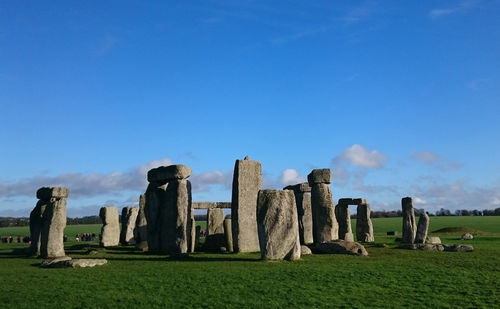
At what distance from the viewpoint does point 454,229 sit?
33.0 m

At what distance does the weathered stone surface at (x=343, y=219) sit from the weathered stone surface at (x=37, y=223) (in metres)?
13.6

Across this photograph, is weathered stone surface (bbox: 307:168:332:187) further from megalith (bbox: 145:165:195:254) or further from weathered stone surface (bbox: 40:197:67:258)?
weathered stone surface (bbox: 40:197:67:258)

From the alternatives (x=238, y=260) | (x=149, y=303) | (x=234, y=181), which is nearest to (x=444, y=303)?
(x=149, y=303)

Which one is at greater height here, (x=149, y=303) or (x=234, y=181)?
(x=234, y=181)

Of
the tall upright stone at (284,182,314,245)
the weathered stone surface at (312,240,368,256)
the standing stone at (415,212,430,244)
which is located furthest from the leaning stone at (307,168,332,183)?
the standing stone at (415,212,430,244)

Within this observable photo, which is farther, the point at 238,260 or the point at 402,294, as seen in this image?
the point at 238,260

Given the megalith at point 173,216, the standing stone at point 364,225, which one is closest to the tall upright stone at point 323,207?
the megalith at point 173,216

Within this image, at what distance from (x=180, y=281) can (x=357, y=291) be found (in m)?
3.50

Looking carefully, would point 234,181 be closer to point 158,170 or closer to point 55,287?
point 158,170

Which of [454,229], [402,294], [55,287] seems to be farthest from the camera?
[454,229]

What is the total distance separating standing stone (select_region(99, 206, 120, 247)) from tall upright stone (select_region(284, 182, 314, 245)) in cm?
940

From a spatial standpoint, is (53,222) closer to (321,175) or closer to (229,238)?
(229,238)

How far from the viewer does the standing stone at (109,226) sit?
922 inches

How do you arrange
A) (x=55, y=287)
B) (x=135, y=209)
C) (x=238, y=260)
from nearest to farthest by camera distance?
(x=55, y=287), (x=238, y=260), (x=135, y=209)
